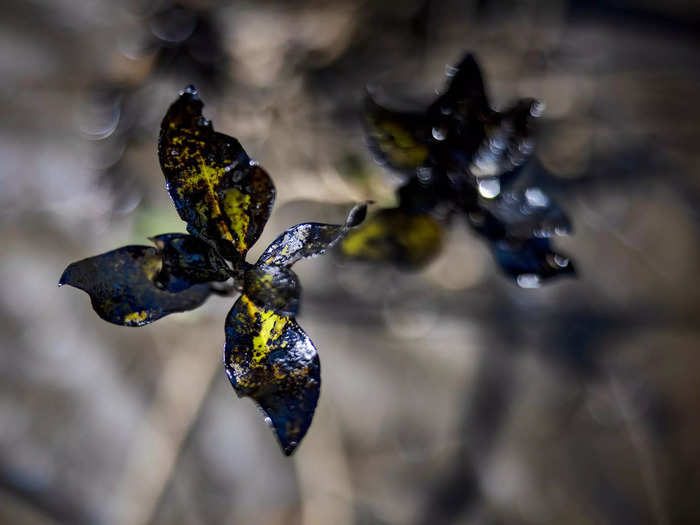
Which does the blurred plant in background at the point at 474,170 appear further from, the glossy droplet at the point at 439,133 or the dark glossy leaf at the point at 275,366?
the dark glossy leaf at the point at 275,366

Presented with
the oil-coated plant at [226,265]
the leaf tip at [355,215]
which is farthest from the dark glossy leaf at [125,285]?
the leaf tip at [355,215]

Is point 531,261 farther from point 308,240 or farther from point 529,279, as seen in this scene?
point 308,240

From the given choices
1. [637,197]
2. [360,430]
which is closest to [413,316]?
[360,430]

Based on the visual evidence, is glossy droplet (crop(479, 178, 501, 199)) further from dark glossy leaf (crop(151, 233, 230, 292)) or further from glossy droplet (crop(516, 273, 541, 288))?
dark glossy leaf (crop(151, 233, 230, 292))

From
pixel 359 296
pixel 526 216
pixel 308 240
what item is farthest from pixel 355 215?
pixel 359 296

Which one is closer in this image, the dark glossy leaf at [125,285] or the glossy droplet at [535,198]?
the dark glossy leaf at [125,285]

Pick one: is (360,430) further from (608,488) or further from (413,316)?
(608,488)
